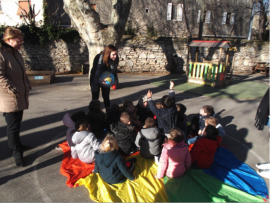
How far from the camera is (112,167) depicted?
2725mm

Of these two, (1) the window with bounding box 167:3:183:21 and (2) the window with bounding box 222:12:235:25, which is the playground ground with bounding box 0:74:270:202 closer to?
(1) the window with bounding box 167:3:183:21

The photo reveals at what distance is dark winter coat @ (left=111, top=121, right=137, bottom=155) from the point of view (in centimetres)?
346

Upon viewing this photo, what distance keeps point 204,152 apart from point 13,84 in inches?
115

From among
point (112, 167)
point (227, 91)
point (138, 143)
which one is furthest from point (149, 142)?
point (227, 91)

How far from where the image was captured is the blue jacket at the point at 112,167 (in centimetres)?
271

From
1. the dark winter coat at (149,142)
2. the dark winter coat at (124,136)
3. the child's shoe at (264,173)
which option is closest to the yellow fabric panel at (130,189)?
the dark winter coat at (149,142)

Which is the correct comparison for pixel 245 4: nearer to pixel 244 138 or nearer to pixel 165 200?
pixel 244 138

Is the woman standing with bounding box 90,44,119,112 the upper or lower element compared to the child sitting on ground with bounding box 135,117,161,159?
upper

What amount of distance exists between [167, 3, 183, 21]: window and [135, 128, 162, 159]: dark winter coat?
757 inches

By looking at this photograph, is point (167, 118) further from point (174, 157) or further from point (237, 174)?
point (237, 174)

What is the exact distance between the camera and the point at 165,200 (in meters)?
2.59

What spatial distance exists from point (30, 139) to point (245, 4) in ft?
80.7

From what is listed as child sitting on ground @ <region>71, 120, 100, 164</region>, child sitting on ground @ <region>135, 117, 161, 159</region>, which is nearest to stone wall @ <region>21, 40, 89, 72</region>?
child sitting on ground @ <region>71, 120, 100, 164</region>

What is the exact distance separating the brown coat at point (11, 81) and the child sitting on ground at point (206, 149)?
268 cm
